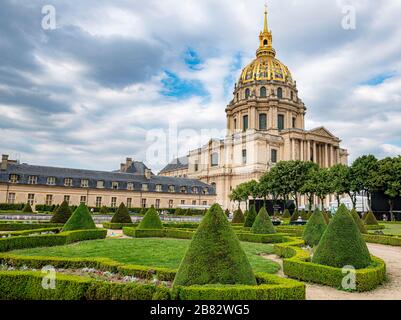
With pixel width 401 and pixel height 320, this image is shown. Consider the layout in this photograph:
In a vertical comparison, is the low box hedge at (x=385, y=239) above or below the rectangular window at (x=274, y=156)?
below

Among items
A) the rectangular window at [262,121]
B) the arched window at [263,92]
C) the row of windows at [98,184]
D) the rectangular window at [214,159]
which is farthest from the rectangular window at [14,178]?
the arched window at [263,92]

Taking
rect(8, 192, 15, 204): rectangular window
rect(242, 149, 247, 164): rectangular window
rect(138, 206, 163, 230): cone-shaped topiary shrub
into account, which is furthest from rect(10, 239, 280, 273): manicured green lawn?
rect(242, 149, 247, 164): rectangular window

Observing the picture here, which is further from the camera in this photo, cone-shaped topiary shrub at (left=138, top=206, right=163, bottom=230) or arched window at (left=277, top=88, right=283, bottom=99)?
arched window at (left=277, top=88, right=283, bottom=99)

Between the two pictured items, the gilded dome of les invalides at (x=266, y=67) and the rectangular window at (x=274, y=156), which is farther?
the gilded dome of les invalides at (x=266, y=67)

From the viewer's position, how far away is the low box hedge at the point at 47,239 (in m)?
15.1

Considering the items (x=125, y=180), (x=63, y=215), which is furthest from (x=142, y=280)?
(x=125, y=180)

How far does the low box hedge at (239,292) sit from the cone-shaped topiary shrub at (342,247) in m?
3.49

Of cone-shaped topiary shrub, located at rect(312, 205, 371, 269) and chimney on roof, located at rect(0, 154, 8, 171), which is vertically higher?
chimney on roof, located at rect(0, 154, 8, 171)

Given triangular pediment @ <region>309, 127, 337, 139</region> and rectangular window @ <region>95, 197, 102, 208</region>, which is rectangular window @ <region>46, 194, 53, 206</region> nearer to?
rectangular window @ <region>95, 197, 102, 208</region>

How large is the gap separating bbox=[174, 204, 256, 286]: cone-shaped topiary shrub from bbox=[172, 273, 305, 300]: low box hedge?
336mm

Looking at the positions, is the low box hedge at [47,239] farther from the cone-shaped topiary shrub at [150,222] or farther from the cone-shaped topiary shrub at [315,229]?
the cone-shaped topiary shrub at [315,229]

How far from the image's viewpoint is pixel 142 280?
890cm

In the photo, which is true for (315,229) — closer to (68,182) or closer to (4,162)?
(68,182)

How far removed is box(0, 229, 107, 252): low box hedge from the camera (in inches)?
595
